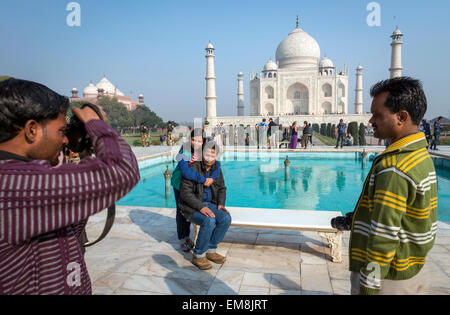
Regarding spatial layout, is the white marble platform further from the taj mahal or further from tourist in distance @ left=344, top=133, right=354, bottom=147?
the taj mahal

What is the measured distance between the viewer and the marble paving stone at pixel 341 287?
245 centimetres

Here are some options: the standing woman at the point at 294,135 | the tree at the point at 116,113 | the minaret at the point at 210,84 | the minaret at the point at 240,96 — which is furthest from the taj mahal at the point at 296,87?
the standing woman at the point at 294,135

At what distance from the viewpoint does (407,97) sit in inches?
52.2

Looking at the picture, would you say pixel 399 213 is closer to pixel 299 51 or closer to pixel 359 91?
pixel 299 51

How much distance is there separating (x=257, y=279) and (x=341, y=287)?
0.71 metres

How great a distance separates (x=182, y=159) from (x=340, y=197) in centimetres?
483

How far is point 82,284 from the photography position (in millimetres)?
979

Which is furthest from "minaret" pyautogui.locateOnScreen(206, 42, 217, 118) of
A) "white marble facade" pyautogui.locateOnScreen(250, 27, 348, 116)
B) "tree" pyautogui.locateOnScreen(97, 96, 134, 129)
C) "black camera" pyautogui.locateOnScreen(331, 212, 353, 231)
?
"black camera" pyautogui.locateOnScreen(331, 212, 353, 231)

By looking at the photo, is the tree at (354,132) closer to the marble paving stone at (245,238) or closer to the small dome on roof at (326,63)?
the marble paving stone at (245,238)

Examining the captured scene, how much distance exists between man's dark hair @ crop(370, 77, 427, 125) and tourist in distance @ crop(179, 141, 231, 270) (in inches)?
76.1

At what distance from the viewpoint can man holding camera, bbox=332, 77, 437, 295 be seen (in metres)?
1.21

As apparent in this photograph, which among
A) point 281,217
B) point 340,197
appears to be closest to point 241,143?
point 340,197
